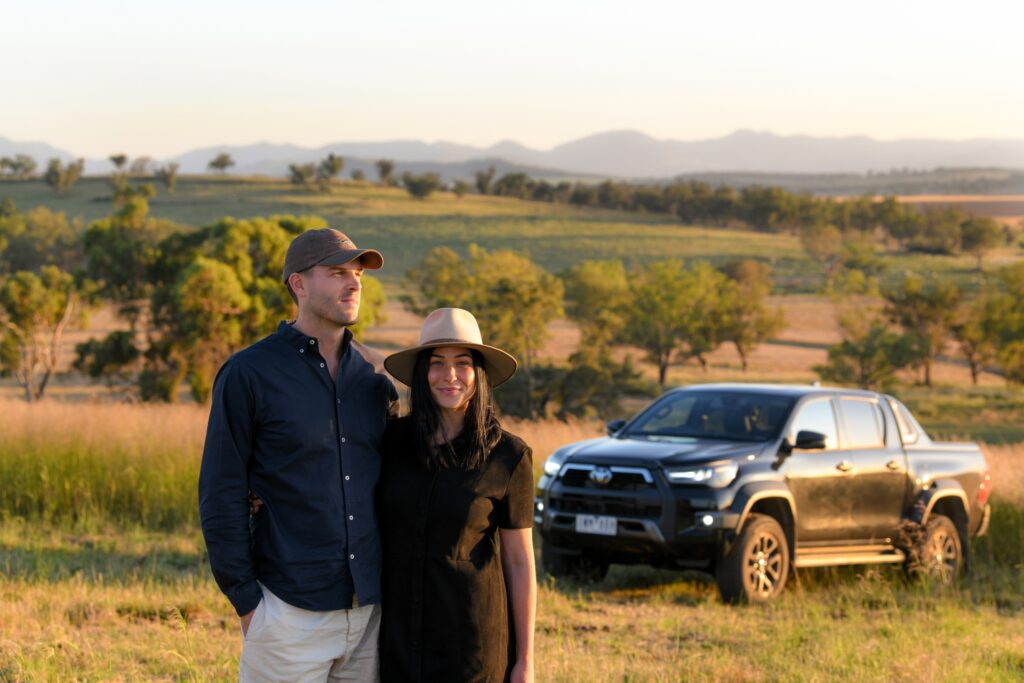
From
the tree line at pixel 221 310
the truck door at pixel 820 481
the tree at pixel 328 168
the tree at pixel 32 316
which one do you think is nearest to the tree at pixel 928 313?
the tree line at pixel 221 310

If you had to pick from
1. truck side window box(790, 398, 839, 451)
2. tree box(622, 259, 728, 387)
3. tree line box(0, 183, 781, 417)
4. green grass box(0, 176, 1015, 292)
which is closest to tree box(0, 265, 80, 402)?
tree line box(0, 183, 781, 417)

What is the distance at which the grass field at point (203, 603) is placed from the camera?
7070 millimetres

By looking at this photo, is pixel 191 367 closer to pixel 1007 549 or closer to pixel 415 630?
pixel 1007 549

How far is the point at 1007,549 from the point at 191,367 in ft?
71.6

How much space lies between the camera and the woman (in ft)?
13.3

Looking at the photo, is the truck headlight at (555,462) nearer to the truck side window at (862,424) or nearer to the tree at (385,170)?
the truck side window at (862,424)

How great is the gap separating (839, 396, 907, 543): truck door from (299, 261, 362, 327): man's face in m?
7.54

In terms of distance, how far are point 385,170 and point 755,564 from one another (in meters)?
142

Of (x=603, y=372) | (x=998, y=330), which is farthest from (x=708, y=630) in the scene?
(x=998, y=330)

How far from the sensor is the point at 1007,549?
13234 millimetres

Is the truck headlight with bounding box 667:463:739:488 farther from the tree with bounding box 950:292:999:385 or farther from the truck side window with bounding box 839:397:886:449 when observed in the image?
the tree with bounding box 950:292:999:385

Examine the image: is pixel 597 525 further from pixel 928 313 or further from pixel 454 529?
pixel 928 313

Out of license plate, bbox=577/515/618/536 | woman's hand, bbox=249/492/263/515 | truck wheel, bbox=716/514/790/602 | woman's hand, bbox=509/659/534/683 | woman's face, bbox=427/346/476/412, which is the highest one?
woman's face, bbox=427/346/476/412

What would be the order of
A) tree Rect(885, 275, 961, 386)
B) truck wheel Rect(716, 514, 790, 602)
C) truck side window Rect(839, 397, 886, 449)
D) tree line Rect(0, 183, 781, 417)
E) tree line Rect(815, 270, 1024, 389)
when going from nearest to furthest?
truck wheel Rect(716, 514, 790, 602) < truck side window Rect(839, 397, 886, 449) < tree line Rect(0, 183, 781, 417) < tree line Rect(815, 270, 1024, 389) < tree Rect(885, 275, 961, 386)
